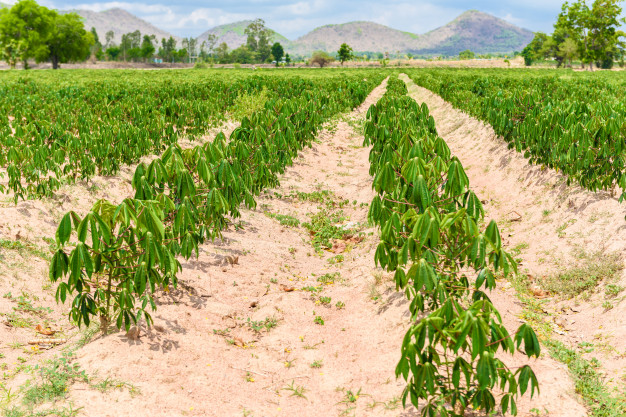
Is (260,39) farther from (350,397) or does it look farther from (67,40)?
(350,397)

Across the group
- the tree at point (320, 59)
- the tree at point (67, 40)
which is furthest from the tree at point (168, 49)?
the tree at point (67, 40)

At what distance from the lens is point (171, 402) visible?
4.03 meters

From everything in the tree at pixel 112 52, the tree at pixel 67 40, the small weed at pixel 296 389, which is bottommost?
the small weed at pixel 296 389

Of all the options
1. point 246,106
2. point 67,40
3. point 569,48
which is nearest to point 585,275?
point 246,106

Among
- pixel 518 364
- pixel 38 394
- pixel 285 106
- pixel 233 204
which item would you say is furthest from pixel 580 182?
pixel 38 394

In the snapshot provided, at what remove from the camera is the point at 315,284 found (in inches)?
277

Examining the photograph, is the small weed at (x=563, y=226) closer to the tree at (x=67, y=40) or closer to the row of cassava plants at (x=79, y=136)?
the row of cassava plants at (x=79, y=136)

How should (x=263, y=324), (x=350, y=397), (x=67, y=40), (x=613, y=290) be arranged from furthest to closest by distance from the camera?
1. (x=67, y=40)
2. (x=613, y=290)
3. (x=263, y=324)
4. (x=350, y=397)

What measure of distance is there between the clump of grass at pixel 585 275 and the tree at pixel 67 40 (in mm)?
88622

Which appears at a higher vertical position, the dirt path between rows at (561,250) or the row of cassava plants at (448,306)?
the row of cassava plants at (448,306)

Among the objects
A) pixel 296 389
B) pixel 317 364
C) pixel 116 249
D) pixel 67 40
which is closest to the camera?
pixel 116 249

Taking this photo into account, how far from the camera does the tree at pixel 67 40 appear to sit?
78812 millimetres

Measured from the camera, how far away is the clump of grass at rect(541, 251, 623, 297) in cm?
630

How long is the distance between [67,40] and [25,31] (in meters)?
6.31
